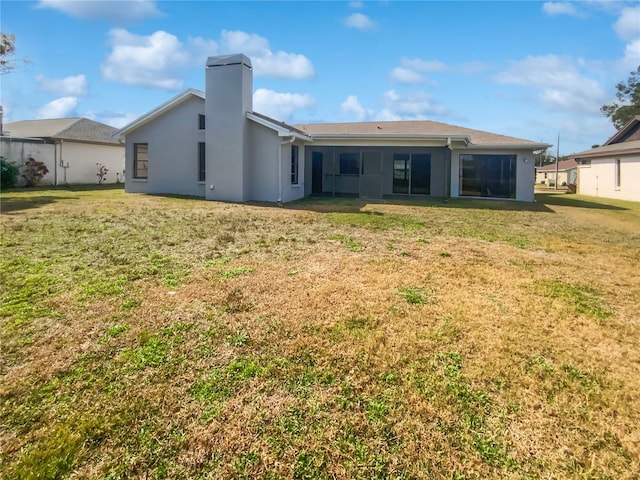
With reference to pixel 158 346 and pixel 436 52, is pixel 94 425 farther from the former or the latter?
pixel 436 52

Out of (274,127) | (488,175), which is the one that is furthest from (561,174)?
(274,127)

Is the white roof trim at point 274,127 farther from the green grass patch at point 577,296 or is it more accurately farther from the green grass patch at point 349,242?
the green grass patch at point 577,296

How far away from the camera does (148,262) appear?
18.7 feet

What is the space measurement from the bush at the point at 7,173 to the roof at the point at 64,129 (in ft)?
12.2

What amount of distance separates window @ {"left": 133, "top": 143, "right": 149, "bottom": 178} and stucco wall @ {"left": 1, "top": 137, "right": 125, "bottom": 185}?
7.05 metres

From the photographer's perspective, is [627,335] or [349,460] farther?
[627,335]

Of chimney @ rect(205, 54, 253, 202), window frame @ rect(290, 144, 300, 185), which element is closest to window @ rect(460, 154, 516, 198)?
window frame @ rect(290, 144, 300, 185)

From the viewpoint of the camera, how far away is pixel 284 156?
14391mm

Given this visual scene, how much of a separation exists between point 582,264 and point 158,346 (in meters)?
6.56

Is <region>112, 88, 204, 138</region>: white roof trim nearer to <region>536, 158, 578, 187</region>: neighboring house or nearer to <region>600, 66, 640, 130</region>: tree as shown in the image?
<region>536, 158, 578, 187</region>: neighboring house

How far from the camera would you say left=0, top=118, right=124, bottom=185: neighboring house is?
1941 cm

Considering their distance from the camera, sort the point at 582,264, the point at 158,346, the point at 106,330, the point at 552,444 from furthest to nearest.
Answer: the point at 582,264 → the point at 106,330 → the point at 158,346 → the point at 552,444

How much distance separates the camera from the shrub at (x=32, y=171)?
19172 millimetres

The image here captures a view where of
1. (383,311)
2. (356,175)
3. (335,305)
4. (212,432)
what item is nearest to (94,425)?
(212,432)
